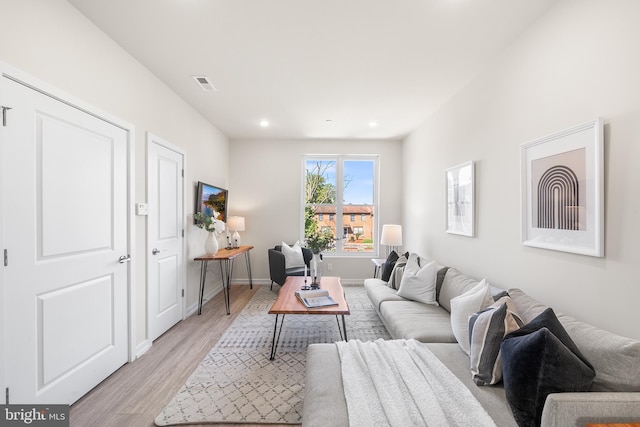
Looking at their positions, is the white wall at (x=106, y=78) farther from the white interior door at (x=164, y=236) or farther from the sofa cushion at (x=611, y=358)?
the sofa cushion at (x=611, y=358)

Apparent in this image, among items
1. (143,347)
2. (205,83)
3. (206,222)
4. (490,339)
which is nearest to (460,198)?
(490,339)

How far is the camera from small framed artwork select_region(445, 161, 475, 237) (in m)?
2.82

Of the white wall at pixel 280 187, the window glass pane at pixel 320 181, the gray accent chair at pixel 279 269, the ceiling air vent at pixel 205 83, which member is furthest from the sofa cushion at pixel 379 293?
the ceiling air vent at pixel 205 83

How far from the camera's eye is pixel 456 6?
6.04 ft

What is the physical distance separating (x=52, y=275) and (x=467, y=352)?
2769mm

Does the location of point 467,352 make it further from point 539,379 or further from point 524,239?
point 524,239

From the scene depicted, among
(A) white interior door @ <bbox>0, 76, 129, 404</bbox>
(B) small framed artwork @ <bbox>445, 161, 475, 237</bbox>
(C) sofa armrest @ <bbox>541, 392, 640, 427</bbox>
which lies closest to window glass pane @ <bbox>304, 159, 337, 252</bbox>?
(B) small framed artwork @ <bbox>445, 161, 475, 237</bbox>

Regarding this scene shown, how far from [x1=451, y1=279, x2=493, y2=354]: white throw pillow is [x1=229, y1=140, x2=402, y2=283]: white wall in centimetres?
325

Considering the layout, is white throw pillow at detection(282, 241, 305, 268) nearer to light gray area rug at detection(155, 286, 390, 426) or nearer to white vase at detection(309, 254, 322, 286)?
light gray area rug at detection(155, 286, 390, 426)

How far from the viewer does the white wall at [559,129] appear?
1.39m

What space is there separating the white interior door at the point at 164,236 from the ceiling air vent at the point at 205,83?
30.2 inches

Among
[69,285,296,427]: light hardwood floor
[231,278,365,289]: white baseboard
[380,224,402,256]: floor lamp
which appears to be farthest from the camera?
[231,278,365,289]: white baseboard

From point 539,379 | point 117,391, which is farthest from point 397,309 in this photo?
point 117,391

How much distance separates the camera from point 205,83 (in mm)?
2990
